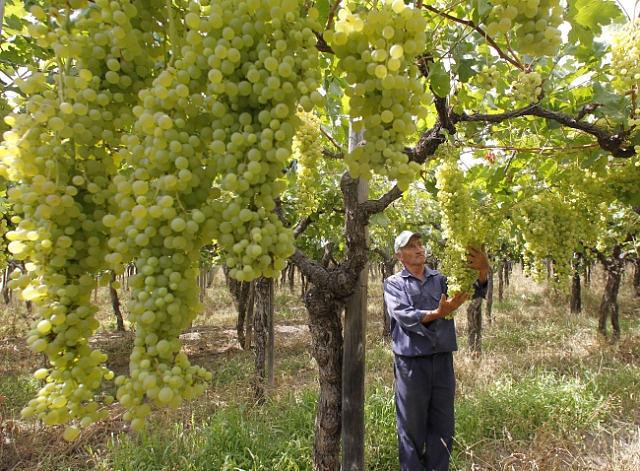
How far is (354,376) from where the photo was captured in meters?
2.76

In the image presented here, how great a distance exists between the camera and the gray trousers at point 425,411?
3.74 m

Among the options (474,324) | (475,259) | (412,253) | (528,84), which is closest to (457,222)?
(475,259)

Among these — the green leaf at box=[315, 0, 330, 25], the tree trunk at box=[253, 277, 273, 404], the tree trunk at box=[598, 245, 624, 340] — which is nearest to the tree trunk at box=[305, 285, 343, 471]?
the green leaf at box=[315, 0, 330, 25]

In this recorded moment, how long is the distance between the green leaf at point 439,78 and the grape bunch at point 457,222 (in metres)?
1.14

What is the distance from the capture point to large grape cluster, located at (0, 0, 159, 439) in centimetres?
71

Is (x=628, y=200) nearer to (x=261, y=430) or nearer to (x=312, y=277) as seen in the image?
(x=312, y=277)

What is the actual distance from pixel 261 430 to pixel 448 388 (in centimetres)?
237

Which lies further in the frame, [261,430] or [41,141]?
[261,430]

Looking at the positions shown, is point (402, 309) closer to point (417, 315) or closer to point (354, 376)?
point (417, 315)

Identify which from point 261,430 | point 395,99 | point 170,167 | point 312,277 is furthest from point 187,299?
point 261,430

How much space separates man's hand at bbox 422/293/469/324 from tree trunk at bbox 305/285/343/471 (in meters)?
0.87

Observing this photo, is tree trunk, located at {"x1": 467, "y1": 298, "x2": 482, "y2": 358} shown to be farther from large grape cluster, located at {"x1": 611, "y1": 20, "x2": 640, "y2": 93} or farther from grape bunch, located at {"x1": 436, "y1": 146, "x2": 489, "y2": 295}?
large grape cluster, located at {"x1": 611, "y1": 20, "x2": 640, "y2": 93}

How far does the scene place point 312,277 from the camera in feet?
9.32

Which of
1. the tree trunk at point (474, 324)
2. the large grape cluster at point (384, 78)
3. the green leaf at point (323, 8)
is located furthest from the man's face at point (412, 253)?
the tree trunk at point (474, 324)
